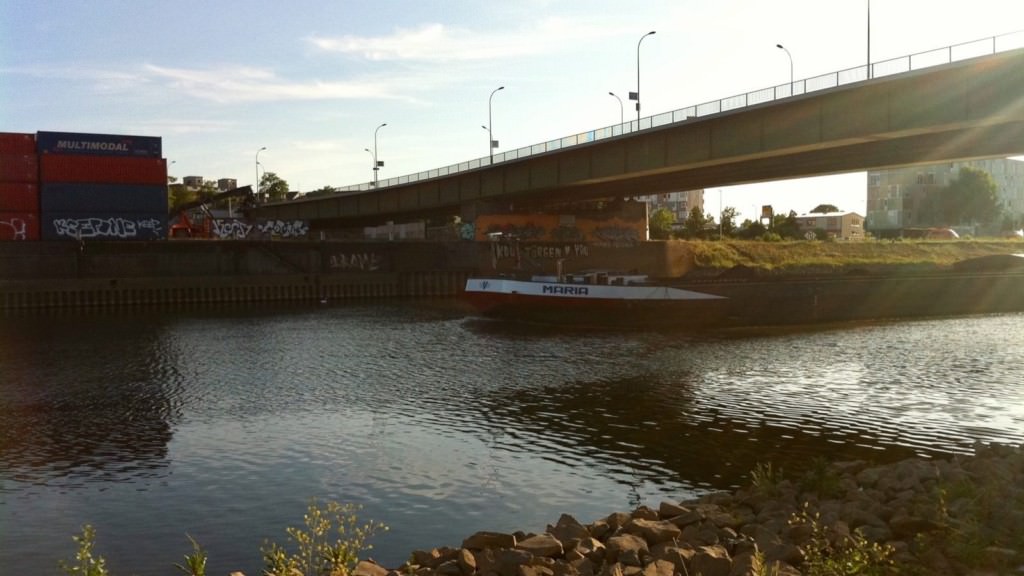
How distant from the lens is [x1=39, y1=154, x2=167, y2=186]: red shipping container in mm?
75688

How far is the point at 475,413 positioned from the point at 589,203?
232 ft

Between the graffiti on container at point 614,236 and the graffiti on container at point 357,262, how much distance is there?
26.6 m

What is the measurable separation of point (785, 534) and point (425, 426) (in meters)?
13.8

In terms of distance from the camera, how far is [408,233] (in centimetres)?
12950

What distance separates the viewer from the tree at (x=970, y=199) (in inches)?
7333

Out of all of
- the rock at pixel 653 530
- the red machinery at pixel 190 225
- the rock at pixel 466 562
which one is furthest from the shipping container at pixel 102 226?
the rock at pixel 653 530

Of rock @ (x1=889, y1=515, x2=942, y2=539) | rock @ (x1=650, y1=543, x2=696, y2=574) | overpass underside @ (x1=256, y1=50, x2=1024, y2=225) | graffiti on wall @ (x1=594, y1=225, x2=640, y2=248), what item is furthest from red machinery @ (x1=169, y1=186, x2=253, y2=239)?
rock @ (x1=889, y1=515, x2=942, y2=539)

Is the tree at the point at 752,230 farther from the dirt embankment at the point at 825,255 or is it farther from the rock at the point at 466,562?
the rock at the point at 466,562

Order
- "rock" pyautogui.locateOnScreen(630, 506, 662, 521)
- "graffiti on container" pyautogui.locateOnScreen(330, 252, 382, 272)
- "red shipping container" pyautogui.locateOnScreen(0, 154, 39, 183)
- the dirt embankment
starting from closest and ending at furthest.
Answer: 1. "rock" pyautogui.locateOnScreen(630, 506, 662, 521)
2. "red shipping container" pyautogui.locateOnScreen(0, 154, 39, 183)
3. "graffiti on container" pyautogui.locateOnScreen(330, 252, 382, 272)
4. the dirt embankment

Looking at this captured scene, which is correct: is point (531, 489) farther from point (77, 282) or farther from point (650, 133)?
point (77, 282)

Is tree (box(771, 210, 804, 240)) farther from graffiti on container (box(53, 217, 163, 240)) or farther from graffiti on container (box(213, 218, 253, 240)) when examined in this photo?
graffiti on container (box(53, 217, 163, 240))

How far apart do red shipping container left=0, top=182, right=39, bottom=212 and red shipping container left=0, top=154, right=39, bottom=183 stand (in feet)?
1.64

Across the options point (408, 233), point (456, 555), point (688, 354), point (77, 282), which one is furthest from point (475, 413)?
point (408, 233)

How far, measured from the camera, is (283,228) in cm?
9106
